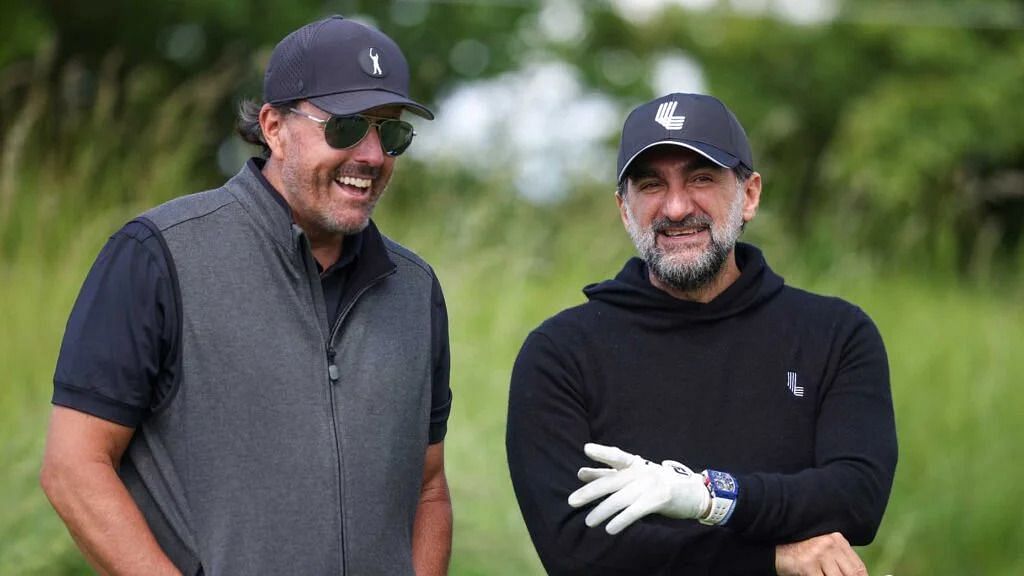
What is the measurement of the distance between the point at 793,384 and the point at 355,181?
1.08 meters

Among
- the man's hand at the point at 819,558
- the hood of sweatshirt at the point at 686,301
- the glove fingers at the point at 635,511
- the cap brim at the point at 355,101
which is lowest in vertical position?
the man's hand at the point at 819,558

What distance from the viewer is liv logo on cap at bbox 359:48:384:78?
3141 millimetres

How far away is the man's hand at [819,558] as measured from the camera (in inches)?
118

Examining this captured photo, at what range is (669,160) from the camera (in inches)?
131

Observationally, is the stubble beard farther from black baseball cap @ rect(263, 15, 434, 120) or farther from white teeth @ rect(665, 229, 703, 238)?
white teeth @ rect(665, 229, 703, 238)

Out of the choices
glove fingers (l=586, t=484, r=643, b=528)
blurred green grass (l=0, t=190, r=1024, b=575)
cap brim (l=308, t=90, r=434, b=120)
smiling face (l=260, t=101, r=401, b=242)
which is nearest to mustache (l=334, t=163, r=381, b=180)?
smiling face (l=260, t=101, r=401, b=242)

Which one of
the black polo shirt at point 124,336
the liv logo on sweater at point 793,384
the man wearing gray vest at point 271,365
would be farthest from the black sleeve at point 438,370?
the liv logo on sweater at point 793,384

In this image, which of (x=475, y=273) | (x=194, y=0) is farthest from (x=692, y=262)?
(x=194, y=0)

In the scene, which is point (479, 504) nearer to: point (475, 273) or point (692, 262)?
point (475, 273)

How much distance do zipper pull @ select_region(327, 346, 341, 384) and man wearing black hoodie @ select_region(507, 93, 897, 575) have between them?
444mm

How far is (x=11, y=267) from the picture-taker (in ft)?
22.1

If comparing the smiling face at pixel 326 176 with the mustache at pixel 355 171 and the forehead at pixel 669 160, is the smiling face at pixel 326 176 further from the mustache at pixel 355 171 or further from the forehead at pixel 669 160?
the forehead at pixel 669 160

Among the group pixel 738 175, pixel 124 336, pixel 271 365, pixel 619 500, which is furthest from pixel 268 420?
pixel 738 175

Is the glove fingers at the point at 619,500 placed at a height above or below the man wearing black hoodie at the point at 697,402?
below
